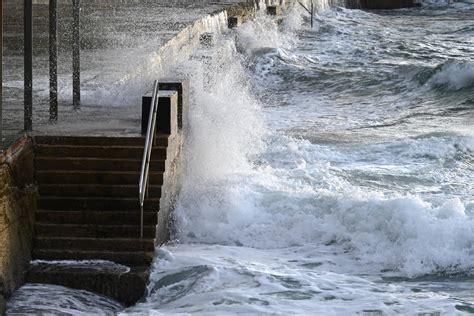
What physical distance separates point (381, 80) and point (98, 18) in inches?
249

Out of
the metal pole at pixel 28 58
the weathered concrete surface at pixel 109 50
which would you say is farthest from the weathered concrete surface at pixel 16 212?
the weathered concrete surface at pixel 109 50

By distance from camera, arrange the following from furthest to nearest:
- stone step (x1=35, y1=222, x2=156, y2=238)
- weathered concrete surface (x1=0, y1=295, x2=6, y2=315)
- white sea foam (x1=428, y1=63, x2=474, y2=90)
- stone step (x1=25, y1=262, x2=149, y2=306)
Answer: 1. white sea foam (x1=428, y1=63, x2=474, y2=90)
2. stone step (x1=35, y1=222, x2=156, y2=238)
3. stone step (x1=25, y1=262, x2=149, y2=306)
4. weathered concrete surface (x1=0, y1=295, x2=6, y2=315)

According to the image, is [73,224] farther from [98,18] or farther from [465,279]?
[98,18]

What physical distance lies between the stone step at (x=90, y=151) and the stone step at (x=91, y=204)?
394 mm

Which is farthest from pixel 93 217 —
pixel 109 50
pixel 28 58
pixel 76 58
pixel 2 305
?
pixel 109 50

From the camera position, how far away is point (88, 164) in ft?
33.0

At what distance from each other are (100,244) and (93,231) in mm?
148

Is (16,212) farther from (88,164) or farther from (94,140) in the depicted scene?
(94,140)

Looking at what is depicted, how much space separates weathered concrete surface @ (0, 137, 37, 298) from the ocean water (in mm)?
216

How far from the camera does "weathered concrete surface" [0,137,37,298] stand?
9.04 meters

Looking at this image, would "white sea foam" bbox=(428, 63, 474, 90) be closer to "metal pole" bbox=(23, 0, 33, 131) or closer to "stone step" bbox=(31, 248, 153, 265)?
"metal pole" bbox=(23, 0, 33, 131)

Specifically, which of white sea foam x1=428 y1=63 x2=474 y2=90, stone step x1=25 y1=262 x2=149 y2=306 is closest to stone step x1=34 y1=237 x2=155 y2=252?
stone step x1=25 y1=262 x2=149 y2=306

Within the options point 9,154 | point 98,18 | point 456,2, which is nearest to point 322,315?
point 9,154

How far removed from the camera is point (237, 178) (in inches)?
496
